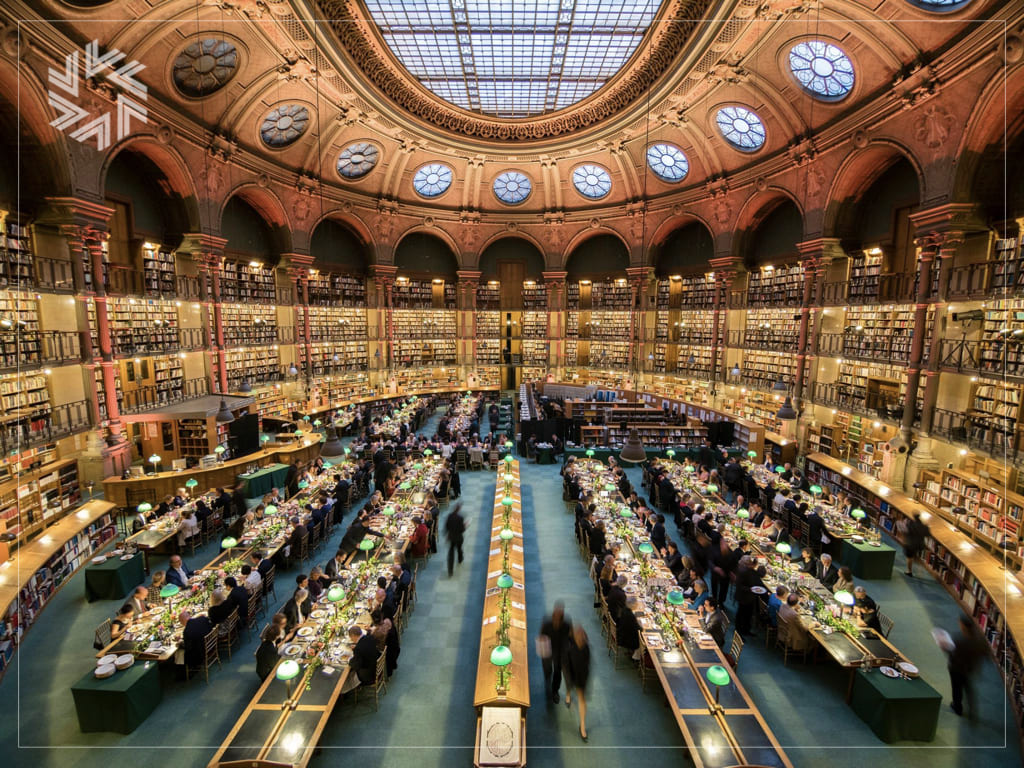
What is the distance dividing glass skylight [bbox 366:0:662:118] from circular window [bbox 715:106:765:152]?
4595mm

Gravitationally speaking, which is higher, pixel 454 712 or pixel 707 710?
pixel 707 710

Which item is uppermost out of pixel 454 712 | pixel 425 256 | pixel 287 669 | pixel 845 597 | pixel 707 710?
pixel 425 256

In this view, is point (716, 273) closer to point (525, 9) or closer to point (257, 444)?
point (525, 9)

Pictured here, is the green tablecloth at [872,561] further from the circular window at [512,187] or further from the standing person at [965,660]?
the circular window at [512,187]

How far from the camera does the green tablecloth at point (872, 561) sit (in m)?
9.91

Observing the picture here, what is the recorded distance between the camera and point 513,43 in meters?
17.7

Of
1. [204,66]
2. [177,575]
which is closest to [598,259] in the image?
[204,66]

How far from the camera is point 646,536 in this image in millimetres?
10102

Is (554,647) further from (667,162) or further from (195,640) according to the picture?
(667,162)

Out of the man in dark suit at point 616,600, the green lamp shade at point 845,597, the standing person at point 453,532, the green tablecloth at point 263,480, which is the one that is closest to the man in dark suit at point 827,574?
the green lamp shade at point 845,597

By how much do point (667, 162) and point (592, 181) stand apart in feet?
14.5

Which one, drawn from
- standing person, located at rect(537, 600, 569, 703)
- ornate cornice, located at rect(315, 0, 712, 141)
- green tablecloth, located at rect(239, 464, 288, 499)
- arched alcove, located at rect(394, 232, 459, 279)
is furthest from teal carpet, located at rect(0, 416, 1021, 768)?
arched alcove, located at rect(394, 232, 459, 279)

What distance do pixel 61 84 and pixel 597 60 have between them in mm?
16307

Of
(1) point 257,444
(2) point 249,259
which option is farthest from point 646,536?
(2) point 249,259
